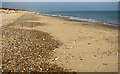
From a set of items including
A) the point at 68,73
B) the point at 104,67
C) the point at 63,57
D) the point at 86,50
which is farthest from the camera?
the point at 86,50

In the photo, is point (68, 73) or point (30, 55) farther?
point (30, 55)

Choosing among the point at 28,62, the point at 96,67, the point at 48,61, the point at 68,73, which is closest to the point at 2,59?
the point at 28,62

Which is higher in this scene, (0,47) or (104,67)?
(0,47)

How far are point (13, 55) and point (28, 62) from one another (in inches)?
43.7

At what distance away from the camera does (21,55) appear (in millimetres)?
6102

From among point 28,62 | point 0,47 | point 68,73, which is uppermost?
point 0,47

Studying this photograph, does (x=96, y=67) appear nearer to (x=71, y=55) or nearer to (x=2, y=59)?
(x=71, y=55)

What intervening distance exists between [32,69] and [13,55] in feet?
5.56

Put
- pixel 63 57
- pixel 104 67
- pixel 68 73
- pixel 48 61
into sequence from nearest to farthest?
pixel 68 73
pixel 104 67
pixel 48 61
pixel 63 57

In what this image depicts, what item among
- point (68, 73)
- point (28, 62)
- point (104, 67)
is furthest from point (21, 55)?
point (104, 67)

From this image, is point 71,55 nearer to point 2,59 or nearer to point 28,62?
point 28,62

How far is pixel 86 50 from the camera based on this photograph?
305 inches

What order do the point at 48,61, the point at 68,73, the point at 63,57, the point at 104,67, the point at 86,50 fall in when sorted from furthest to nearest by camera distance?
the point at 86,50 → the point at 63,57 → the point at 48,61 → the point at 104,67 → the point at 68,73

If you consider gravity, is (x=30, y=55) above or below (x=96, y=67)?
above
